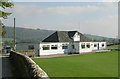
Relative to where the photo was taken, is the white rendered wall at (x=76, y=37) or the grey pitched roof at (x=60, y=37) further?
the white rendered wall at (x=76, y=37)

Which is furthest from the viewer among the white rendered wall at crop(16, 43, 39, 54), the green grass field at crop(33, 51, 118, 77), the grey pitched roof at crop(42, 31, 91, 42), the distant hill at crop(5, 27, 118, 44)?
the distant hill at crop(5, 27, 118, 44)

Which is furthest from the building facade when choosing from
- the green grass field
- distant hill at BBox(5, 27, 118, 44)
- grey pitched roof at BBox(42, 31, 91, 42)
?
the green grass field

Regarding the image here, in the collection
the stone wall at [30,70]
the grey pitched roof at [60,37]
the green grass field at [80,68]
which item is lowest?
the green grass field at [80,68]

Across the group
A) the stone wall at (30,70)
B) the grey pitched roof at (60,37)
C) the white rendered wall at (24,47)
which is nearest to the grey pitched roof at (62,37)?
the grey pitched roof at (60,37)

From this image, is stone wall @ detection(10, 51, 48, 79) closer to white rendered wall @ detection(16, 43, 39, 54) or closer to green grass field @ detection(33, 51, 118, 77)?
green grass field @ detection(33, 51, 118, 77)

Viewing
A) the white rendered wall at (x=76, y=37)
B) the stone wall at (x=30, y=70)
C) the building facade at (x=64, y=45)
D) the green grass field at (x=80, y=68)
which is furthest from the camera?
the white rendered wall at (x=76, y=37)

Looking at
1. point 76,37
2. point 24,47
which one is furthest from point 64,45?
point 24,47

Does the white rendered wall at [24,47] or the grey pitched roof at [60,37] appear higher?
the grey pitched roof at [60,37]

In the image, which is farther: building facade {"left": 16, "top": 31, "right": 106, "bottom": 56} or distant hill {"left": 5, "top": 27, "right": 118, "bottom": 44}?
distant hill {"left": 5, "top": 27, "right": 118, "bottom": 44}

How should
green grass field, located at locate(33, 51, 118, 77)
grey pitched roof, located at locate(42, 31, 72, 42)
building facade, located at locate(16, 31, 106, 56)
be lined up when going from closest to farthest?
green grass field, located at locate(33, 51, 118, 77), building facade, located at locate(16, 31, 106, 56), grey pitched roof, located at locate(42, 31, 72, 42)

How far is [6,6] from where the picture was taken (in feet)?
79.9

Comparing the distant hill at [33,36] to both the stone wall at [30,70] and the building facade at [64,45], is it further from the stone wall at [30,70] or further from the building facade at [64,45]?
the stone wall at [30,70]

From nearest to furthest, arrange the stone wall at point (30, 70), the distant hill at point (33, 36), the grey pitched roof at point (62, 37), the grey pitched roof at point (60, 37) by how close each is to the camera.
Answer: the stone wall at point (30, 70), the grey pitched roof at point (60, 37), the grey pitched roof at point (62, 37), the distant hill at point (33, 36)

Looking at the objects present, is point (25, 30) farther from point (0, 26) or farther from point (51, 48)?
point (0, 26)
